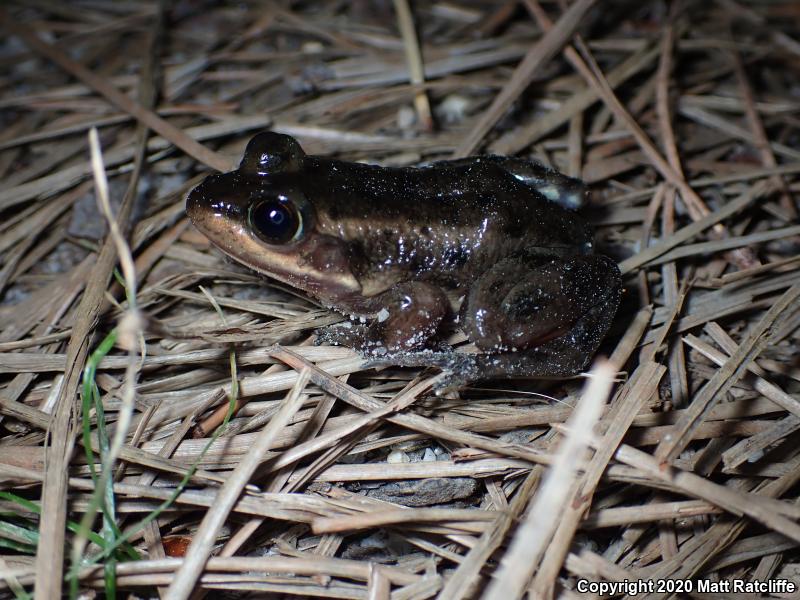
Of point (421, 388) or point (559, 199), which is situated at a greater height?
point (559, 199)

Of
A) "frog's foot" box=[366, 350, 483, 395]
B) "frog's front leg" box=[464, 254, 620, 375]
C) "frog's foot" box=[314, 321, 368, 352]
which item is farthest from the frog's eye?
"frog's front leg" box=[464, 254, 620, 375]

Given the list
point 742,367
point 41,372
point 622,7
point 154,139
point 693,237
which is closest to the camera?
point 742,367

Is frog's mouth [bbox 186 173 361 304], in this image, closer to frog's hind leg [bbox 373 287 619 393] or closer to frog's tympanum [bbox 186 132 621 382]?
frog's tympanum [bbox 186 132 621 382]

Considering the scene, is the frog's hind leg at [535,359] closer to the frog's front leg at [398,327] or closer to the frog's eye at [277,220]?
the frog's front leg at [398,327]

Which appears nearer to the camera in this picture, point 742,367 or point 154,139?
point 742,367

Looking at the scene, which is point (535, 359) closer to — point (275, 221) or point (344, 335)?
point (344, 335)

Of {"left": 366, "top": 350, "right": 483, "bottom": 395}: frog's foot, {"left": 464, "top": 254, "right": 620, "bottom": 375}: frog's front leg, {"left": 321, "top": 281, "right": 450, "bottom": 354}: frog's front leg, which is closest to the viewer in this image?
{"left": 366, "top": 350, "right": 483, "bottom": 395}: frog's foot

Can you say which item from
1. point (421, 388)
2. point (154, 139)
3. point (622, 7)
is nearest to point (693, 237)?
point (421, 388)

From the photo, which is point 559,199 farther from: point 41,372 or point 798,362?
point 41,372

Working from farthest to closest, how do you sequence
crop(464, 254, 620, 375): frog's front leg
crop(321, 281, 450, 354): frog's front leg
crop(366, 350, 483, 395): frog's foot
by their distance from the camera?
crop(321, 281, 450, 354): frog's front leg, crop(464, 254, 620, 375): frog's front leg, crop(366, 350, 483, 395): frog's foot
